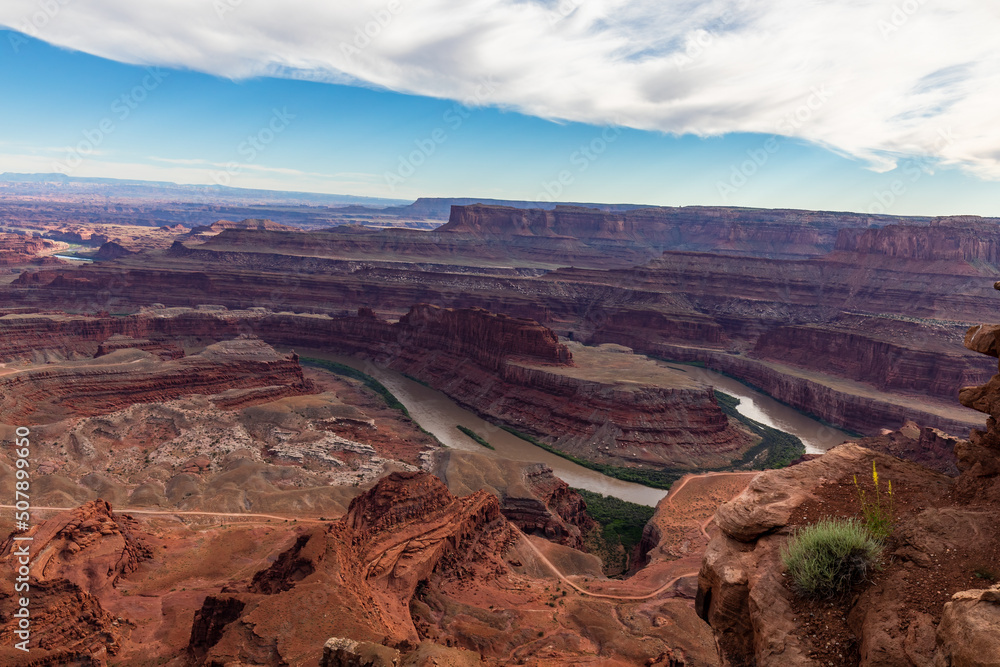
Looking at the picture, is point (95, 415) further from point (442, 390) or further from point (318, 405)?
point (442, 390)

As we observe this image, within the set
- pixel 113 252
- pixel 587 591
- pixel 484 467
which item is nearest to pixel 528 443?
pixel 484 467

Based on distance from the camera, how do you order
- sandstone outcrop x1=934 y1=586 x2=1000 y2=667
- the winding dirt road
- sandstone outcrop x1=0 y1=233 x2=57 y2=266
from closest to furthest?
sandstone outcrop x1=934 y1=586 x2=1000 y2=667
the winding dirt road
sandstone outcrop x1=0 y1=233 x2=57 y2=266

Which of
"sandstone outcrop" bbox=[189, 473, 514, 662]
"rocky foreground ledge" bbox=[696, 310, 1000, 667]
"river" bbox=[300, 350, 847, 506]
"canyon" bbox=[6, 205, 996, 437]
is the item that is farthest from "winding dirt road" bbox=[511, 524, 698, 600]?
"canyon" bbox=[6, 205, 996, 437]

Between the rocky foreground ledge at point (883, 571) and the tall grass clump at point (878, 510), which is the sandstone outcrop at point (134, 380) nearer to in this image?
the rocky foreground ledge at point (883, 571)

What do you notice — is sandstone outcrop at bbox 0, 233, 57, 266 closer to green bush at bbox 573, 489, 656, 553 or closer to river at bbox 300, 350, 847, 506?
river at bbox 300, 350, 847, 506

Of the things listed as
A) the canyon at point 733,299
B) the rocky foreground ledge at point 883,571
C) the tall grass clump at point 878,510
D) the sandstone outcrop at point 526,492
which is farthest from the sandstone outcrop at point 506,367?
the tall grass clump at point 878,510

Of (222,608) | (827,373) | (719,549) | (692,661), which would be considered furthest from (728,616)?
(827,373)
